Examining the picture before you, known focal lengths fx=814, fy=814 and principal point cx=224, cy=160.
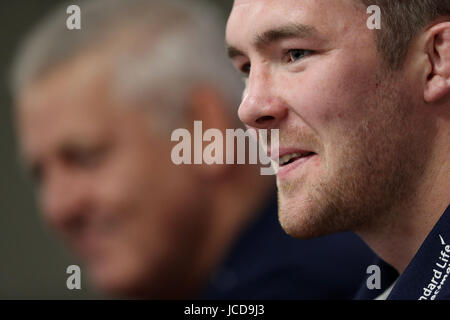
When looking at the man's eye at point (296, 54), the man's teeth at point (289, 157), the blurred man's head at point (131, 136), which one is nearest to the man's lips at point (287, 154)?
the man's teeth at point (289, 157)

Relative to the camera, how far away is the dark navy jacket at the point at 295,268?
1972 mm

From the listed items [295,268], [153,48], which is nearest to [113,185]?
[153,48]

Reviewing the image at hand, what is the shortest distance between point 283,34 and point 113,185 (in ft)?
3.89

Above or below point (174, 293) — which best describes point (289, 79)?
above

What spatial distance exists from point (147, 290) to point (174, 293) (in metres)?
0.08

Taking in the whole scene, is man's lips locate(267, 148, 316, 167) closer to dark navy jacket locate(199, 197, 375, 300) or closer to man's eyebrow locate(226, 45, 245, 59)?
man's eyebrow locate(226, 45, 245, 59)

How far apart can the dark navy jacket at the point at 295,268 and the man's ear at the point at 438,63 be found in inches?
32.2

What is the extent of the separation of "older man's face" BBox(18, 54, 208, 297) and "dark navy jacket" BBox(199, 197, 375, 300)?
0.23 meters

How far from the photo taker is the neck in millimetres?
1259
